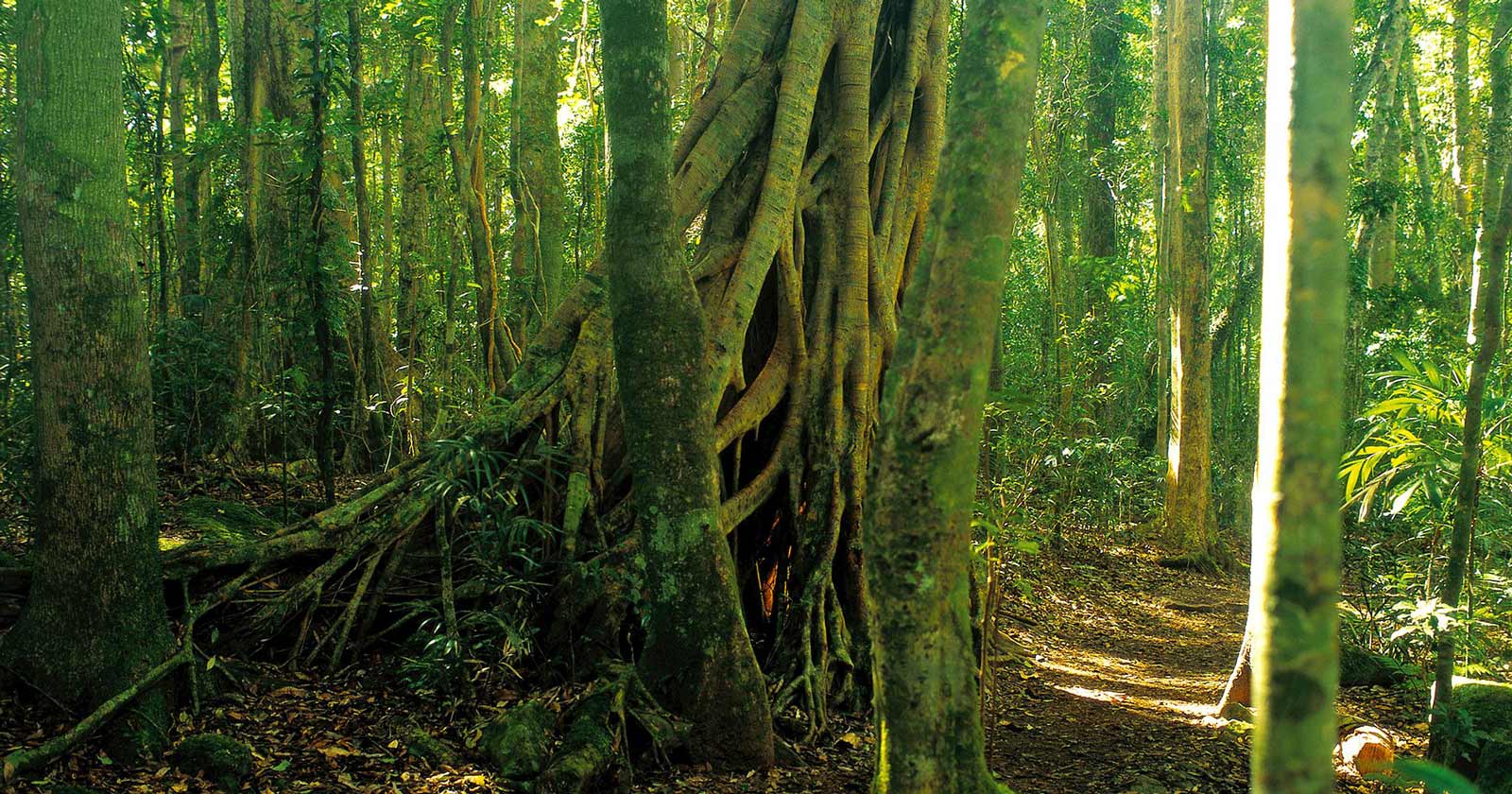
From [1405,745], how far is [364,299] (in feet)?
24.6

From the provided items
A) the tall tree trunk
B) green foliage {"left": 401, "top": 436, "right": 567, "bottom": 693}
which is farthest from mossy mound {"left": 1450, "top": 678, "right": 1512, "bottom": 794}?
the tall tree trunk

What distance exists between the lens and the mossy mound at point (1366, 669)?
6770mm

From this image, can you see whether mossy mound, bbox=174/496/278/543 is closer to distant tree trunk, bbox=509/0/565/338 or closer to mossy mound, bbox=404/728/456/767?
mossy mound, bbox=404/728/456/767

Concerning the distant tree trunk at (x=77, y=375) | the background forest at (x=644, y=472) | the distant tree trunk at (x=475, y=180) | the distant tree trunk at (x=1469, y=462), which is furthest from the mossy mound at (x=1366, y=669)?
the distant tree trunk at (x=77, y=375)

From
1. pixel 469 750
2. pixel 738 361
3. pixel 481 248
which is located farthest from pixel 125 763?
pixel 481 248

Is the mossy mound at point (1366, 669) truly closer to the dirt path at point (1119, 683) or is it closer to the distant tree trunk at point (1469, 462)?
the dirt path at point (1119, 683)

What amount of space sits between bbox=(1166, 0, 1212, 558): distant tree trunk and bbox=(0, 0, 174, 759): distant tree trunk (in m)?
11.3

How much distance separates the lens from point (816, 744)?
5.29 meters

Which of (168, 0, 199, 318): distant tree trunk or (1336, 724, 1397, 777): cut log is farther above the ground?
(168, 0, 199, 318): distant tree trunk

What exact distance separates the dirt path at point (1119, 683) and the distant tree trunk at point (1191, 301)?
0.91 meters

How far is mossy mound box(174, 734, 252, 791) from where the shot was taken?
4.16 m

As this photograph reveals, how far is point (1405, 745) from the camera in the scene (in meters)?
5.53

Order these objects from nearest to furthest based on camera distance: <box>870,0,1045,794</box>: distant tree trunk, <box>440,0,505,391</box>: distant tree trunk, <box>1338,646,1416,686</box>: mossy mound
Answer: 1. <box>870,0,1045,794</box>: distant tree trunk
2. <box>1338,646,1416,686</box>: mossy mound
3. <box>440,0,505,391</box>: distant tree trunk

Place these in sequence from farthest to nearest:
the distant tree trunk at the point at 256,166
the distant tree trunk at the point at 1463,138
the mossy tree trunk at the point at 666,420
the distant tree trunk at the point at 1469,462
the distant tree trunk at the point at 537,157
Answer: the distant tree trunk at the point at 1463,138, the distant tree trunk at the point at 537,157, the distant tree trunk at the point at 256,166, the distant tree trunk at the point at 1469,462, the mossy tree trunk at the point at 666,420
